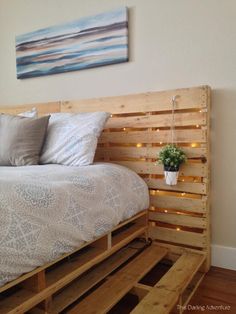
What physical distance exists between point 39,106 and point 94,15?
914 millimetres

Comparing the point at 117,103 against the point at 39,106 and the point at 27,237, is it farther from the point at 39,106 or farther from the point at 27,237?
the point at 27,237

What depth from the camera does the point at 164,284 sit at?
143 centimetres

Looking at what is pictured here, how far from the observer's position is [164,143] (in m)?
1.96

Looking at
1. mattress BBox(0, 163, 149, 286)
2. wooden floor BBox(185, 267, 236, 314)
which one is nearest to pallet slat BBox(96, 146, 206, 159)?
mattress BBox(0, 163, 149, 286)

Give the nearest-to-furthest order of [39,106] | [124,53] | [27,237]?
1. [27,237]
2. [124,53]
3. [39,106]

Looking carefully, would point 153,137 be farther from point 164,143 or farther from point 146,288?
point 146,288

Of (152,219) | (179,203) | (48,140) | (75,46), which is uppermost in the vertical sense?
(75,46)

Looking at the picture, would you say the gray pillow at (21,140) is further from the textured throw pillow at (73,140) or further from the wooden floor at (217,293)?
the wooden floor at (217,293)

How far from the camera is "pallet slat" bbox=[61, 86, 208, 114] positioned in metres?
1.82

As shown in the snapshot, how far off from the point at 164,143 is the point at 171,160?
0.69ft

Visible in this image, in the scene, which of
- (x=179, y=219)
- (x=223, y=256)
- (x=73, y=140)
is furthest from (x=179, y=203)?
(x=73, y=140)

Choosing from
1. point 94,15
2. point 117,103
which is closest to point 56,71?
point 94,15

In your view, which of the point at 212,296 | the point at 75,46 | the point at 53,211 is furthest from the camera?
the point at 75,46

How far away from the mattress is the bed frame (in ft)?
0.55
